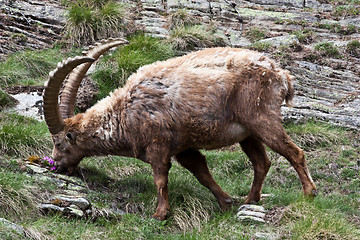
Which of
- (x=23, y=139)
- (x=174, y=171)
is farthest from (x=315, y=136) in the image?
(x=23, y=139)

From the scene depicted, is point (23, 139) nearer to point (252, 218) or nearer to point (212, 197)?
point (212, 197)

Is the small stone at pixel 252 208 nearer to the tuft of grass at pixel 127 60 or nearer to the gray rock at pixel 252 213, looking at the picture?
the gray rock at pixel 252 213

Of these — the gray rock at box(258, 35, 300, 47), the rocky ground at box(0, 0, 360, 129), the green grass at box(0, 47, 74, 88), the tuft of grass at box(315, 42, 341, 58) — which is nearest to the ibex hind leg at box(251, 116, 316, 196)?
the rocky ground at box(0, 0, 360, 129)

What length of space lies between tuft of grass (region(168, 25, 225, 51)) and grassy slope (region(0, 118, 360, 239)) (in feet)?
Result: 13.3

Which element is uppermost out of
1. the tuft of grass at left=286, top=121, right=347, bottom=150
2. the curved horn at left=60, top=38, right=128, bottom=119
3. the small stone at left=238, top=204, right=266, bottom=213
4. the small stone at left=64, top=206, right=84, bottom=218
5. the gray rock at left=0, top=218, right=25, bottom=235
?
the curved horn at left=60, top=38, right=128, bottom=119

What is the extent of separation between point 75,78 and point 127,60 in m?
4.05

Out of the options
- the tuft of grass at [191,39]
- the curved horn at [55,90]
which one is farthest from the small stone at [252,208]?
the tuft of grass at [191,39]

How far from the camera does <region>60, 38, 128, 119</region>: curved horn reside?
7582 mm

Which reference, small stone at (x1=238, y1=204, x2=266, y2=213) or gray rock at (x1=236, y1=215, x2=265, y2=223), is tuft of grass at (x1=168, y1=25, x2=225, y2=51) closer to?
small stone at (x1=238, y1=204, x2=266, y2=213)

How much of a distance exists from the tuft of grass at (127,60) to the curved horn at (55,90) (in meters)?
3.67

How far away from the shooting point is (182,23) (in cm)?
1393

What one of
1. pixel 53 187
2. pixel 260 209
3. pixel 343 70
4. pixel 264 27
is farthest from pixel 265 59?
pixel 264 27

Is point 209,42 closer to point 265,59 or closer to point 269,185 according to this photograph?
point 269,185

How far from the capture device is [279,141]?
21.4 ft
